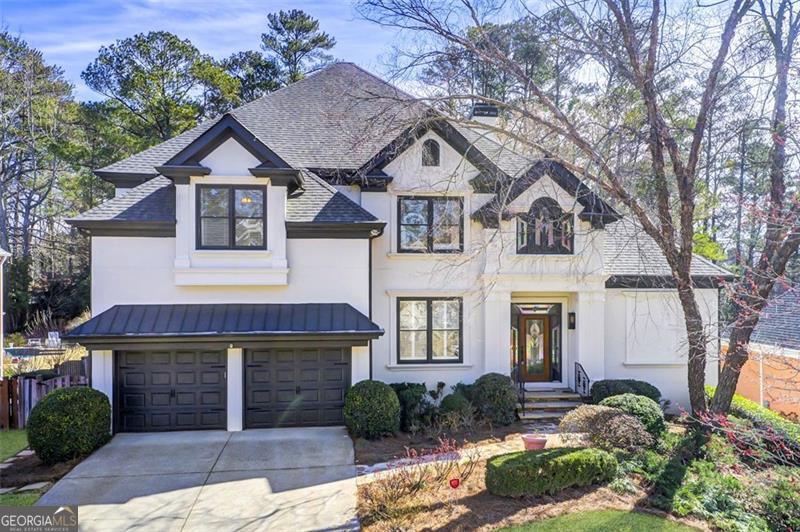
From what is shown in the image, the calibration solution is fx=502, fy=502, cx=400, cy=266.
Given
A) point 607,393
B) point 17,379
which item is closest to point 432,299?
point 607,393

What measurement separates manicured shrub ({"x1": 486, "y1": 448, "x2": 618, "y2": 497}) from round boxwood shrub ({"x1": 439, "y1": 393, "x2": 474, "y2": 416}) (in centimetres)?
427

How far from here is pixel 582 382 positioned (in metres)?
14.9

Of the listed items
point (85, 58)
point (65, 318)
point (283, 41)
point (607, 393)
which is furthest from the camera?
point (283, 41)

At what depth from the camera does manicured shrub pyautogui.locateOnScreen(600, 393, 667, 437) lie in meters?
11.3

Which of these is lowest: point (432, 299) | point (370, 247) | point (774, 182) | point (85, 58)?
point (432, 299)

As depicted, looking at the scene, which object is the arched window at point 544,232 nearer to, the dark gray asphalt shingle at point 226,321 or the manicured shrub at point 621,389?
the manicured shrub at point 621,389

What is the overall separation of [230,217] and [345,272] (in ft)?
10.5

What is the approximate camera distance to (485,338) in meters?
14.7

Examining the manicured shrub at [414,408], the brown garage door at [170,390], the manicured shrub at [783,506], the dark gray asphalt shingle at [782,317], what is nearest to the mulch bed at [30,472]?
the brown garage door at [170,390]

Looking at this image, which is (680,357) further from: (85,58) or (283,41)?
(85,58)

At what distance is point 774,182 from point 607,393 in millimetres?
6582

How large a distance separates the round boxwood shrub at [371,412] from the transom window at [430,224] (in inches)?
180

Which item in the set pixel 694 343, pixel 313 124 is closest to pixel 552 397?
pixel 694 343

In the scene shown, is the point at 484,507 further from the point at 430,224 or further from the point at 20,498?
the point at 430,224
